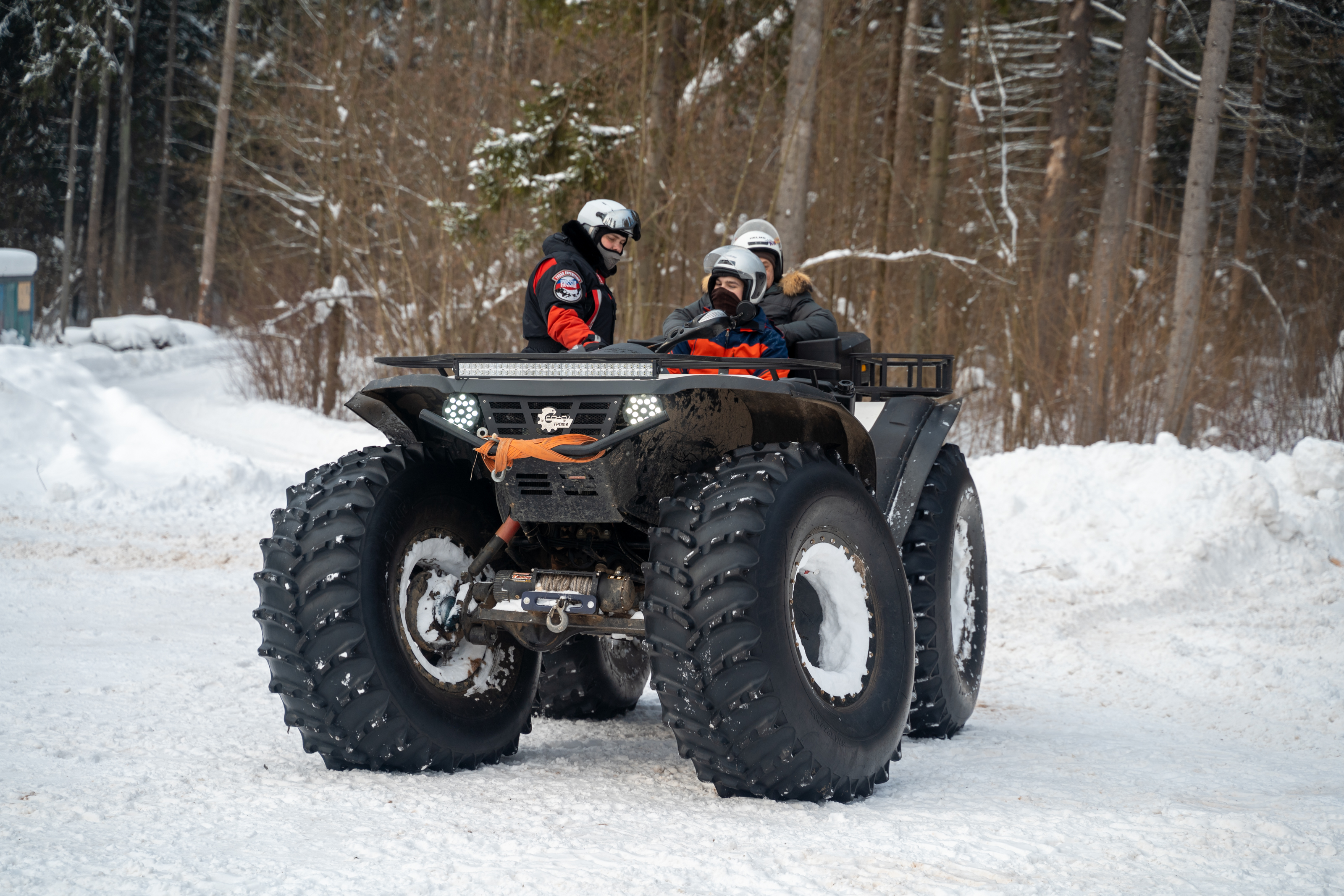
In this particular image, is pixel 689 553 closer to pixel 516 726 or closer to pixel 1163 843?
pixel 516 726

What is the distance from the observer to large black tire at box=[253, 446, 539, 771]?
3.84m

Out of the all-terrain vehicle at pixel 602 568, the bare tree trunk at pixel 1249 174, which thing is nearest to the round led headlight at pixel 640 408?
the all-terrain vehicle at pixel 602 568

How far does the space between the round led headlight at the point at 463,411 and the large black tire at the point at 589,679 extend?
4.70 feet

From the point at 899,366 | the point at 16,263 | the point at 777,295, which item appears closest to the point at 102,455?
the point at 777,295

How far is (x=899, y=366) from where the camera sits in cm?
565

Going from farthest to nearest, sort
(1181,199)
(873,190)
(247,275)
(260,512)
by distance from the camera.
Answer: (1181,199)
(247,275)
(873,190)
(260,512)

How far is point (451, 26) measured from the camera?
20438 millimetres

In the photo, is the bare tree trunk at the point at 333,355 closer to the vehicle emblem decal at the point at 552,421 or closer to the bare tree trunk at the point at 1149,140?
the bare tree trunk at the point at 1149,140

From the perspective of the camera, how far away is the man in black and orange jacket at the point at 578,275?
5582 millimetres

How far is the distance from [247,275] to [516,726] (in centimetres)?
2389

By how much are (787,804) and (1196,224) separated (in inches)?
471

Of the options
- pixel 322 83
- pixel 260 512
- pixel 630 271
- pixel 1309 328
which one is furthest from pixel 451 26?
pixel 1309 328

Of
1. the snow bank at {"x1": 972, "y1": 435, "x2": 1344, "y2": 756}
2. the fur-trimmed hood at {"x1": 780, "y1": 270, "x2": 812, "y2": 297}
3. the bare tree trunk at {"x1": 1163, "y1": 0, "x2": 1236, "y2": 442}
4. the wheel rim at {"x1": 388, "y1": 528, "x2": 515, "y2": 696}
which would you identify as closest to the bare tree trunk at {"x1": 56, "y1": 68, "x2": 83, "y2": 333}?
the bare tree trunk at {"x1": 1163, "y1": 0, "x2": 1236, "y2": 442}

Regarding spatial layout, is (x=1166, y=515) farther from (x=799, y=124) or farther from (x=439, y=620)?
(x=439, y=620)
